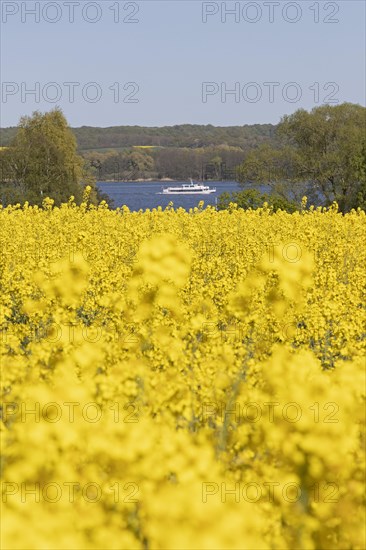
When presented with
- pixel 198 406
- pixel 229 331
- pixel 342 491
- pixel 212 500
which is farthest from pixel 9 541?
pixel 229 331

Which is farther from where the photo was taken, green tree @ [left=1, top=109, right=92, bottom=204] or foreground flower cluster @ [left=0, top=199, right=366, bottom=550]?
green tree @ [left=1, top=109, right=92, bottom=204]

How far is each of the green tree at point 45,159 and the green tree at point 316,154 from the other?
590 inches

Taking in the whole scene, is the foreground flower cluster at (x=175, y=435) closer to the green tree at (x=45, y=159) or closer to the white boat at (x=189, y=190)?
the green tree at (x=45, y=159)

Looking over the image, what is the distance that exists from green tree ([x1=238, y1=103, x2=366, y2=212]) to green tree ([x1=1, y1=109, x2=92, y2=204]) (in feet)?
49.2

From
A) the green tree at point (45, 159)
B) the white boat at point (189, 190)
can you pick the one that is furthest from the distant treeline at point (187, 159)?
the green tree at point (45, 159)

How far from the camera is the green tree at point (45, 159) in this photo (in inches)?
2336

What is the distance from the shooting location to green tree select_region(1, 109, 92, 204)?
59344mm

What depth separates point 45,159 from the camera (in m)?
59.9

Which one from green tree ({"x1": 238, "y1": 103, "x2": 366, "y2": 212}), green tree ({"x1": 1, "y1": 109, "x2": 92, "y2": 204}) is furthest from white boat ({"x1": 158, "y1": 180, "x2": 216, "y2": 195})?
green tree ({"x1": 238, "y1": 103, "x2": 366, "y2": 212})

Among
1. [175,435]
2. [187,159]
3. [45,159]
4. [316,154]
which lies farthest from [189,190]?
[175,435]

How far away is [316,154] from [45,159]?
858 inches

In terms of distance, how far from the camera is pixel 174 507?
376 cm

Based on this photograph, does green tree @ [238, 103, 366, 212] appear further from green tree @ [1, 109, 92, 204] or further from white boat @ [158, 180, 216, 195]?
white boat @ [158, 180, 216, 195]

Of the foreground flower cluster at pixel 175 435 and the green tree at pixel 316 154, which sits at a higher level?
the green tree at pixel 316 154
